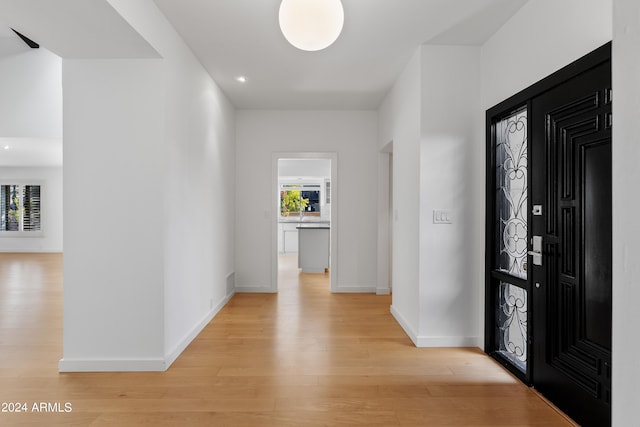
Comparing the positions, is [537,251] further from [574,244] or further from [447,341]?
[447,341]

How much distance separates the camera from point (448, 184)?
10.9 ft

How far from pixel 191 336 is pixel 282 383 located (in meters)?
1.23

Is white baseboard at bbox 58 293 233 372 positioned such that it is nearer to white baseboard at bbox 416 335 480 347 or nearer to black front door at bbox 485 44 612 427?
white baseboard at bbox 416 335 480 347

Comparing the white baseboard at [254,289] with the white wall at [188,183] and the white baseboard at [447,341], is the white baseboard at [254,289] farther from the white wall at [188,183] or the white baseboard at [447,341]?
the white baseboard at [447,341]

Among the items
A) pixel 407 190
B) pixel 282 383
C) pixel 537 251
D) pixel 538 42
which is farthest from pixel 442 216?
pixel 282 383

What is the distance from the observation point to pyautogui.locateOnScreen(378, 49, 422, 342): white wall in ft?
11.2

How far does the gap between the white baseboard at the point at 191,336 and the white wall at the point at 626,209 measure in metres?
2.86

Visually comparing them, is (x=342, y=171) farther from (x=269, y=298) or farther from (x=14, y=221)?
(x=14, y=221)

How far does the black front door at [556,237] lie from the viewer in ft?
6.46

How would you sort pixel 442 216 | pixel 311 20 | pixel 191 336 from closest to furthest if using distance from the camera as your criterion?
pixel 311 20 → pixel 442 216 → pixel 191 336

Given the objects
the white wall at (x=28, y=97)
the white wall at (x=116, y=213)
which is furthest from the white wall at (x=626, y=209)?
the white wall at (x=28, y=97)

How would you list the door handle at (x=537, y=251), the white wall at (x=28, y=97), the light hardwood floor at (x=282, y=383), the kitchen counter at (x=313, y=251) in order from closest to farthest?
the light hardwood floor at (x=282, y=383), the door handle at (x=537, y=251), the white wall at (x=28, y=97), the kitchen counter at (x=313, y=251)

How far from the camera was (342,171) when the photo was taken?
5.53 meters

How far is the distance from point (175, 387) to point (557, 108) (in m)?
3.08
